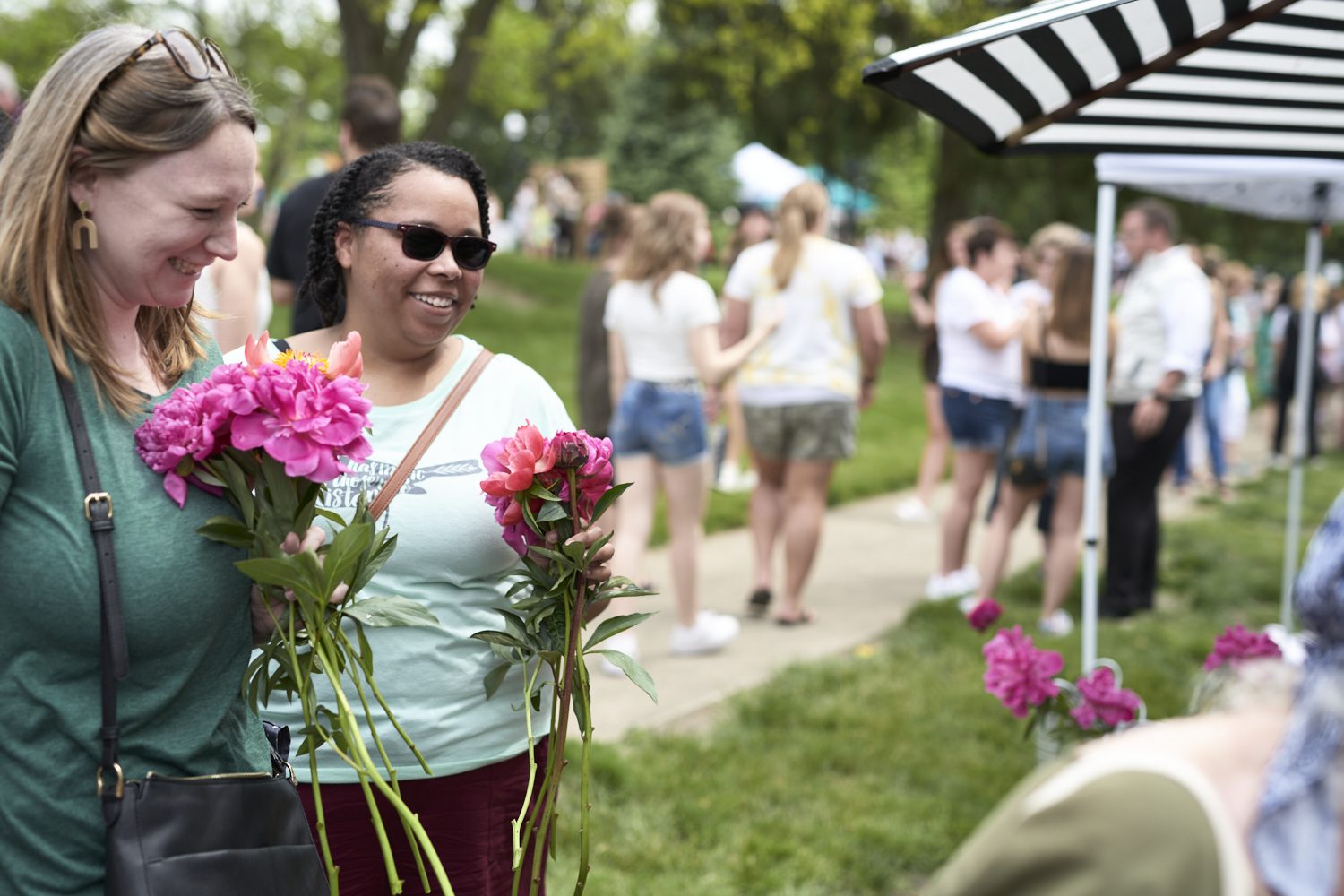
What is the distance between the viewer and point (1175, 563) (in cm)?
912

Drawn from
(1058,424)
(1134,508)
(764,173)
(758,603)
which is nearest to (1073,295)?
(1058,424)

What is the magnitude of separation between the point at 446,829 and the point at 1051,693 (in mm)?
1964

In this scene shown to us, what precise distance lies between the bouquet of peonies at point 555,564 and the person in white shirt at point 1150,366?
17.9 feet

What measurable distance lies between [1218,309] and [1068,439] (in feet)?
16.1

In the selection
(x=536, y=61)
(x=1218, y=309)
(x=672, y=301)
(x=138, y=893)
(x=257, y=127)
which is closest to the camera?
(x=138, y=893)

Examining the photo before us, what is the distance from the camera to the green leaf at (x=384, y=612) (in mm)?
1888

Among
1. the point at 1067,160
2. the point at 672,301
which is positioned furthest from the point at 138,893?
the point at 1067,160

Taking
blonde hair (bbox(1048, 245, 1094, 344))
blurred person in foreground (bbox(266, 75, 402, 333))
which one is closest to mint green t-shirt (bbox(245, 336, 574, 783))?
blurred person in foreground (bbox(266, 75, 402, 333))

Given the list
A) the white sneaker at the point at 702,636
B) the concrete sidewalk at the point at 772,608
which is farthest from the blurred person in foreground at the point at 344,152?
the white sneaker at the point at 702,636

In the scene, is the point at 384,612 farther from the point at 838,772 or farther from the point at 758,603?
the point at 758,603

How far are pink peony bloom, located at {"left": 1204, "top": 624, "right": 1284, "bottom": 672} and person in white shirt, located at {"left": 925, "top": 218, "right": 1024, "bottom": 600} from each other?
3.77 m

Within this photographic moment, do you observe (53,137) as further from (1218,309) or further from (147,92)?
(1218,309)

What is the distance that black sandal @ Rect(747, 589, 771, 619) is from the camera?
7.16 m

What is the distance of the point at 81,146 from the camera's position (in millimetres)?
1744
